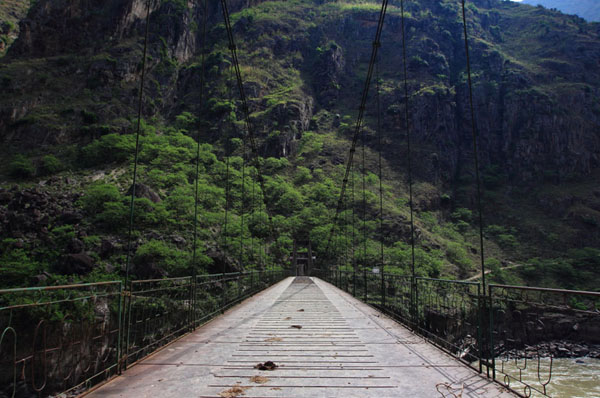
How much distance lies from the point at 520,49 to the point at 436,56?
2824 cm

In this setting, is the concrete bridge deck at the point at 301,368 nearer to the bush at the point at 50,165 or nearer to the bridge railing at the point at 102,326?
the bridge railing at the point at 102,326

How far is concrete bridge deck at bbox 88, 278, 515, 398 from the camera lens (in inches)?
115

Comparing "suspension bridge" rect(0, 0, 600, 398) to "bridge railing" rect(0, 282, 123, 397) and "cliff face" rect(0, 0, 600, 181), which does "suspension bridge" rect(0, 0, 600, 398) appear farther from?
"cliff face" rect(0, 0, 600, 181)

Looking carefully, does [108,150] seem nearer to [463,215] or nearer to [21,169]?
[21,169]

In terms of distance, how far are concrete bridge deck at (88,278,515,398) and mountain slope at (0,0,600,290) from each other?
21.3 metres

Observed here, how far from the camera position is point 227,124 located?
6844 cm

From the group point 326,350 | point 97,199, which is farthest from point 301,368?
point 97,199

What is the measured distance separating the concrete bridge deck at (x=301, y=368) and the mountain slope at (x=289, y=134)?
70.0 ft

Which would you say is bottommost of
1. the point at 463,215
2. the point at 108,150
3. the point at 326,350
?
the point at 326,350

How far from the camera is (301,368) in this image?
11.7 feet

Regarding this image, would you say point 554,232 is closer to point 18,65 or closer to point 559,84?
point 559,84

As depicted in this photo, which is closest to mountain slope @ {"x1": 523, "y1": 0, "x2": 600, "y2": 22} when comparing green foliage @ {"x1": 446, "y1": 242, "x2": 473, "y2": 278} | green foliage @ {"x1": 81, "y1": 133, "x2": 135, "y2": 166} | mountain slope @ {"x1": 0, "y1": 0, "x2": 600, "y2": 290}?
mountain slope @ {"x1": 0, "y1": 0, "x2": 600, "y2": 290}

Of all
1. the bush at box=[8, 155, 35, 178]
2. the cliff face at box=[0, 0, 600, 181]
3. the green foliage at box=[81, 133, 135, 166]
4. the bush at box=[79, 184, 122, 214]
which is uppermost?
the cliff face at box=[0, 0, 600, 181]

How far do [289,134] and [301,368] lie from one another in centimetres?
6684
